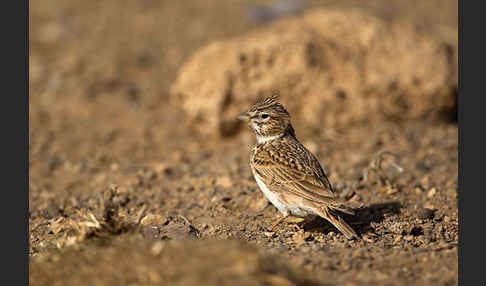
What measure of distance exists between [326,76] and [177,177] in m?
3.15

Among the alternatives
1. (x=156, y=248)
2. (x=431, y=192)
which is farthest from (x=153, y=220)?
(x=431, y=192)

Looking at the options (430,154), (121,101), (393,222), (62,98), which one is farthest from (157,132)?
(393,222)

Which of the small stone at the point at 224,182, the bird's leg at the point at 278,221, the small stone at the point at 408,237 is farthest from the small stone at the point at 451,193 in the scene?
the small stone at the point at 224,182

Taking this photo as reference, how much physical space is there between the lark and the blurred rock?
3148 millimetres

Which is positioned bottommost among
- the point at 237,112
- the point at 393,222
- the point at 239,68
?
the point at 393,222

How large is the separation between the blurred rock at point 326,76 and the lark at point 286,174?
315 centimetres

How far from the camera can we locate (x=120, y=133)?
1117cm

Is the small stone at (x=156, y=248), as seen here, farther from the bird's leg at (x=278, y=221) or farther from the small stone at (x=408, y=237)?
the small stone at (x=408, y=237)

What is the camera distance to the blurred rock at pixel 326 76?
10047mm

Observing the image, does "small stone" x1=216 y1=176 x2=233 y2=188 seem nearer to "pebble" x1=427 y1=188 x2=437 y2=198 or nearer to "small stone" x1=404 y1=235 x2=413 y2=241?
"pebble" x1=427 y1=188 x2=437 y2=198

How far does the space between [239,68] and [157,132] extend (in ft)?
6.99

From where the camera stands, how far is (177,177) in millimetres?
8562

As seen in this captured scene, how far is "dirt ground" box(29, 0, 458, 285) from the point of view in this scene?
4711 millimetres

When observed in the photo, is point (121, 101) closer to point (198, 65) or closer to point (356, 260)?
point (198, 65)
